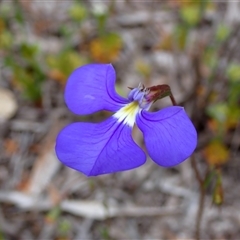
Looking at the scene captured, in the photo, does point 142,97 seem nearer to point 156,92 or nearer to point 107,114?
point 156,92

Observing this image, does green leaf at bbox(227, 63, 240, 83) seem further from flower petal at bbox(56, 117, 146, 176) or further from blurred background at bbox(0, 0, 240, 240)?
flower petal at bbox(56, 117, 146, 176)

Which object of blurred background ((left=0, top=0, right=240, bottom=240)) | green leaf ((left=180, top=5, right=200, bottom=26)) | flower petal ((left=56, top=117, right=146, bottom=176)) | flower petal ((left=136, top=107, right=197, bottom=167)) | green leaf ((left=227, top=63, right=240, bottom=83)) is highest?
flower petal ((left=136, top=107, right=197, bottom=167))

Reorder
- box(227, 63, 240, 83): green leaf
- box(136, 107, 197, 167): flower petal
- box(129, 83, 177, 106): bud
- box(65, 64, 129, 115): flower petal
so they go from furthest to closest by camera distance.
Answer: box(227, 63, 240, 83): green leaf → box(65, 64, 129, 115): flower petal → box(129, 83, 177, 106): bud → box(136, 107, 197, 167): flower petal

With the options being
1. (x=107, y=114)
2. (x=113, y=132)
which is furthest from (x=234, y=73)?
(x=113, y=132)

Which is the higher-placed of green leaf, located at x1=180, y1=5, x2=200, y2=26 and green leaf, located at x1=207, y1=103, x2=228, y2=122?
green leaf, located at x1=180, y1=5, x2=200, y2=26

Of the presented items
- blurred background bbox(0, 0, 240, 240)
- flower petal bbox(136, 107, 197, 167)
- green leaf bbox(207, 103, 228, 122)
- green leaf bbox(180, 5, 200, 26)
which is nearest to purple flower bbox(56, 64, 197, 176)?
flower petal bbox(136, 107, 197, 167)

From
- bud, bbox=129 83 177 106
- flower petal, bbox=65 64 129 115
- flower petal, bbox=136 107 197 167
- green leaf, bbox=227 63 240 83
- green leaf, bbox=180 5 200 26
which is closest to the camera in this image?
flower petal, bbox=136 107 197 167

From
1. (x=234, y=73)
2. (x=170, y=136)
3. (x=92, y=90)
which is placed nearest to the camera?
(x=170, y=136)

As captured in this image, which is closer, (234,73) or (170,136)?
(170,136)

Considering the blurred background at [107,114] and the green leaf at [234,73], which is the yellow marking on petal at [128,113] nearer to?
the blurred background at [107,114]
